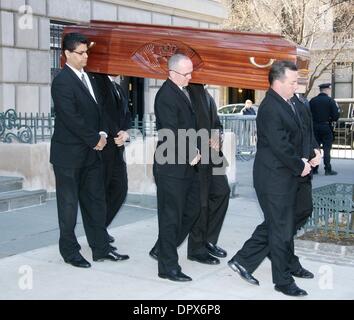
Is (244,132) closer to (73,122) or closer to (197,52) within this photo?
(197,52)

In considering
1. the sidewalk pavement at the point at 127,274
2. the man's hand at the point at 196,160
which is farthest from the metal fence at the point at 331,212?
the man's hand at the point at 196,160

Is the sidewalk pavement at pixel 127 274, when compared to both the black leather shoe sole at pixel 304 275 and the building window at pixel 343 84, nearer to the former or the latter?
the black leather shoe sole at pixel 304 275

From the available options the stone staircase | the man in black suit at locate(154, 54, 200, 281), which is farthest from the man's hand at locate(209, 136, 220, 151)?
the stone staircase

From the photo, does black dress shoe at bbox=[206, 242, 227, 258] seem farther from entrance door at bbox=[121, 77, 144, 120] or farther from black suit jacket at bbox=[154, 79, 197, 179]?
entrance door at bbox=[121, 77, 144, 120]

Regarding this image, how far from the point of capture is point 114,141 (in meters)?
6.44

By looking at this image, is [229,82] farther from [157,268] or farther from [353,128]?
[353,128]

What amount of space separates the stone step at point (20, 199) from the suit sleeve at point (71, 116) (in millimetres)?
2854

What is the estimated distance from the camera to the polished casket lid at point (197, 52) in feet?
18.8

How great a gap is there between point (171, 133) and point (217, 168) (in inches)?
35.2

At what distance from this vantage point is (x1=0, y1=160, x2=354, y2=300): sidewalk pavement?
199 inches

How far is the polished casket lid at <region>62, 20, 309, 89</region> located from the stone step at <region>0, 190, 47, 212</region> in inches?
105

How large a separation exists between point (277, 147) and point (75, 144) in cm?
202

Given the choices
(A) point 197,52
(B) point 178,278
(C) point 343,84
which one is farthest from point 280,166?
(C) point 343,84
